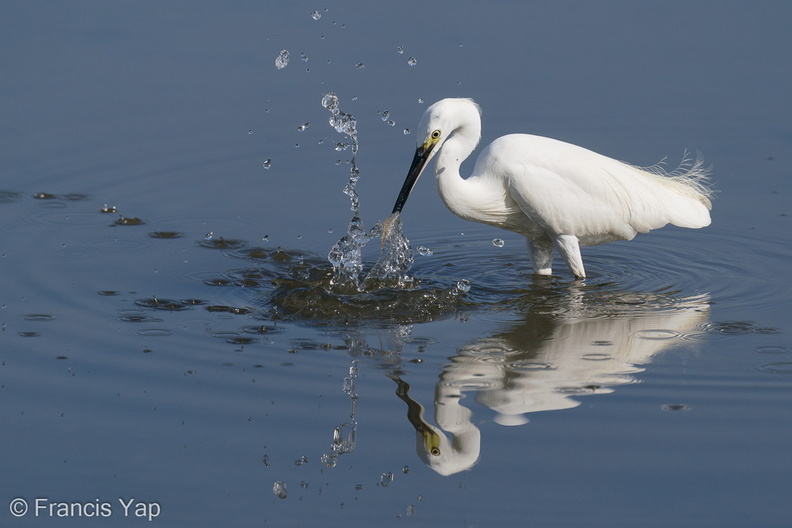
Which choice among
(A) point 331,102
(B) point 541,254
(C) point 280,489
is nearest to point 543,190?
(B) point 541,254

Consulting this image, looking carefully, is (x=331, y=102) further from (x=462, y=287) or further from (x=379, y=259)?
(x=462, y=287)

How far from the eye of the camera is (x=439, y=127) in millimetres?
7777

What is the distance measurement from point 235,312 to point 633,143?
4800 millimetres

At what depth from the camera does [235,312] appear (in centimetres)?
758

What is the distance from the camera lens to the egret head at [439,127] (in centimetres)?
776

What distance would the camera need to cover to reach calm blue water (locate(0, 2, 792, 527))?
209 inches

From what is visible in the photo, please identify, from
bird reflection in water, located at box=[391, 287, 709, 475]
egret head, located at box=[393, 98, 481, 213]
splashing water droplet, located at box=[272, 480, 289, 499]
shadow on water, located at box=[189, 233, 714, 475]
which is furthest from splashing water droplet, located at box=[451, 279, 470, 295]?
splashing water droplet, located at box=[272, 480, 289, 499]

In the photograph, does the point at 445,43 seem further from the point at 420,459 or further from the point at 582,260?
the point at 420,459

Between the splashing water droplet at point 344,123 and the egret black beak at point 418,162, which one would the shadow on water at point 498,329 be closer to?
the egret black beak at point 418,162

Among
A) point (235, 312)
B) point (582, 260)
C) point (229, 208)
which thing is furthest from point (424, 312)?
point (229, 208)

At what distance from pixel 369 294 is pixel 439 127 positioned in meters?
1.21

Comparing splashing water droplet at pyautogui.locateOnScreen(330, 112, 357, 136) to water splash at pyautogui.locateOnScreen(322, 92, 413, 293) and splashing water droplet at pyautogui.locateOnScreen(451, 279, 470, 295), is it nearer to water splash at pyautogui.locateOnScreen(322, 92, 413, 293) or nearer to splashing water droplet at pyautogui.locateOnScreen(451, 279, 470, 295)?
water splash at pyautogui.locateOnScreen(322, 92, 413, 293)

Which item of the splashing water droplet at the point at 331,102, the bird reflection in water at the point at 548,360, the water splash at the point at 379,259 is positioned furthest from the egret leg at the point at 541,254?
the splashing water droplet at the point at 331,102

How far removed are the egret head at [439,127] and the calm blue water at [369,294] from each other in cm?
86
